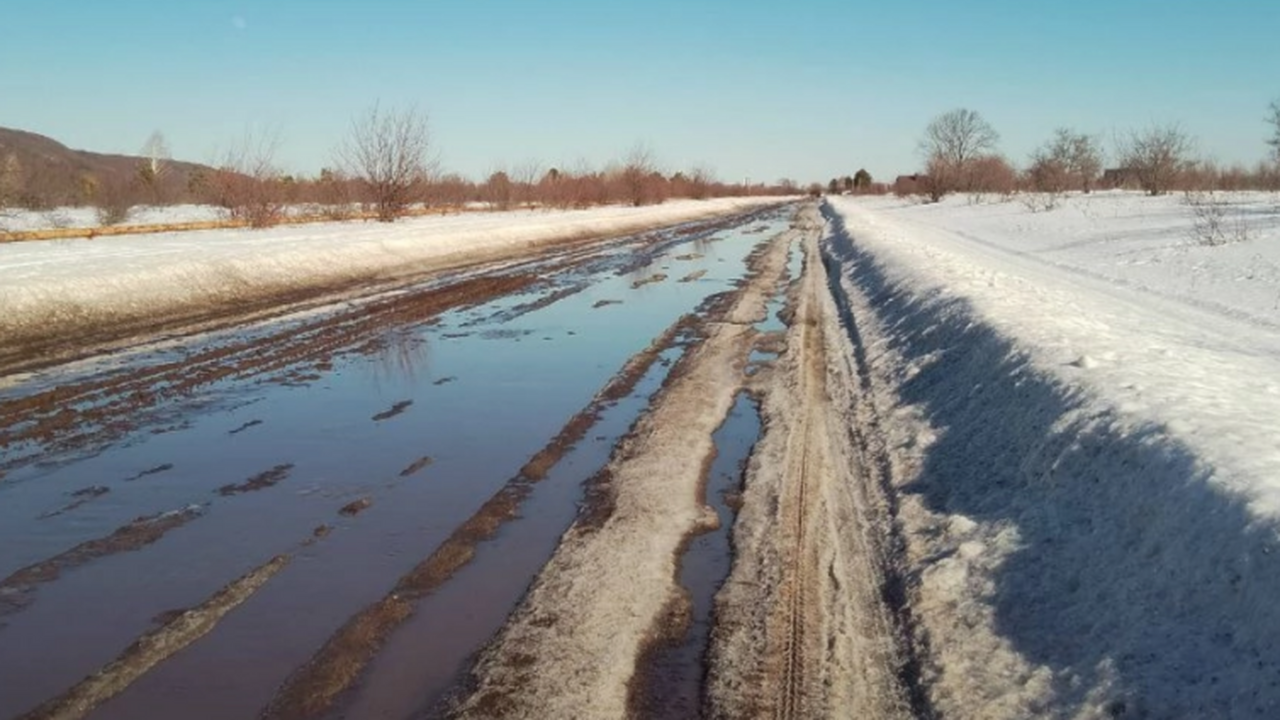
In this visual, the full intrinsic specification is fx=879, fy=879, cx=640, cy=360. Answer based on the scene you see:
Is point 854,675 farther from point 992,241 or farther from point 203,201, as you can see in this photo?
point 203,201

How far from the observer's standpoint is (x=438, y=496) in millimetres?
6875

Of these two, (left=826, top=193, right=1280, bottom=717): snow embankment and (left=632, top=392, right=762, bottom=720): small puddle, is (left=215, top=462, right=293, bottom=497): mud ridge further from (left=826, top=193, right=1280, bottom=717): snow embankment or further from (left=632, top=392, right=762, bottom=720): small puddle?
(left=826, top=193, right=1280, bottom=717): snow embankment

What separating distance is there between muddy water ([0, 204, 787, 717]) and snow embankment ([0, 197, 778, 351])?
3870 millimetres

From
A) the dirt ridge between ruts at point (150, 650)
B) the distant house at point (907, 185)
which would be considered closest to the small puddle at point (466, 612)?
the dirt ridge between ruts at point (150, 650)

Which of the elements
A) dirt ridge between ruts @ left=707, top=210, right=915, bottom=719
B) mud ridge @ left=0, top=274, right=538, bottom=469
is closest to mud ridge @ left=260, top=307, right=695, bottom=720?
dirt ridge between ruts @ left=707, top=210, right=915, bottom=719

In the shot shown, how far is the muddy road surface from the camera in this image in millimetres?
4195

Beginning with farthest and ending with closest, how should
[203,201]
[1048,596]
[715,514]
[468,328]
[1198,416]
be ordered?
[203,201]
[468,328]
[715,514]
[1198,416]
[1048,596]

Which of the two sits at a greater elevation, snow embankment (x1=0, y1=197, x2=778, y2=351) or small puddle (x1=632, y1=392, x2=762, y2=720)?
snow embankment (x1=0, y1=197, x2=778, y2=351)

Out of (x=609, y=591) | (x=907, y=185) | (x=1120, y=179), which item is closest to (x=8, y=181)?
(x=609, y=591)

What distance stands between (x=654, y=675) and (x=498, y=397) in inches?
Answer: 247

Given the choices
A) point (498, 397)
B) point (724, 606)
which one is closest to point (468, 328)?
point (498, 397)

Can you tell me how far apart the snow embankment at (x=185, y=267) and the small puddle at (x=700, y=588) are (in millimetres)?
11601

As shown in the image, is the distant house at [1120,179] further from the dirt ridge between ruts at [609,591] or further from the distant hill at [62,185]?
the dirt ridge between ruts at [609,591]

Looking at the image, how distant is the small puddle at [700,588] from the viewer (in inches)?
160
